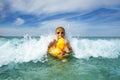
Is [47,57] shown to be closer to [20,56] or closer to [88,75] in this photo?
[20,56]

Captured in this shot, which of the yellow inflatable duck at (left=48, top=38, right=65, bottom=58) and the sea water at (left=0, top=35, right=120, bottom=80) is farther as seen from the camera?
the yellow inflatable duck at (left=48, top=38, right=65, bottom=58)

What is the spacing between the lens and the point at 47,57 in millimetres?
7934

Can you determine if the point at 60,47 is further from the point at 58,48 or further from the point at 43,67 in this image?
the point at 43,67

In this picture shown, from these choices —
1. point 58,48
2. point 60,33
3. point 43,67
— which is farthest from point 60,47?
point 43,67

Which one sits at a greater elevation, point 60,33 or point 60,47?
point 60,33

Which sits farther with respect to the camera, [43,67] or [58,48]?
[58,48]

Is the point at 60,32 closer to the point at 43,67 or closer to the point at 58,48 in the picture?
the point at 58,48

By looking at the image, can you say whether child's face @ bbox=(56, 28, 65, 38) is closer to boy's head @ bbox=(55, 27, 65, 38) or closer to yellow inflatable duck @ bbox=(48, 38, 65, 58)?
boy's head @ bbox=(55, 27, 65, 38)

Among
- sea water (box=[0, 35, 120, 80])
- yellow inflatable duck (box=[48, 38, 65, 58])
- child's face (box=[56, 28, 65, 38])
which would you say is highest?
child's face (box=[56, 28, 65, 38])

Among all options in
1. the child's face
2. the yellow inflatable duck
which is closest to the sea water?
the yellow inflatable duck

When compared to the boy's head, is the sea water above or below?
below

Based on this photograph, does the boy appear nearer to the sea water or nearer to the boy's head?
the boy's head

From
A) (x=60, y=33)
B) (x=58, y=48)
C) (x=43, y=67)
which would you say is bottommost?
(x=43, y=67)

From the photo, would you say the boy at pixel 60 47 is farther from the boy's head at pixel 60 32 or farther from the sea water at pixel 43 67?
the sea water at pixel 43 67
